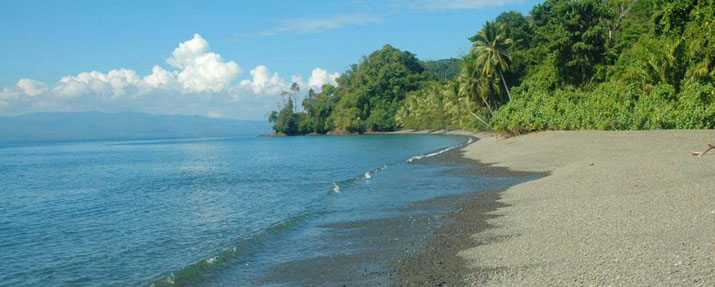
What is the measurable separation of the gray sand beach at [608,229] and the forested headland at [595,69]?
10332 mm

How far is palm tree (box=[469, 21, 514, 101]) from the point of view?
2402 inches

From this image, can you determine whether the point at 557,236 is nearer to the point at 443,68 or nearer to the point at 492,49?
the point at 492,49

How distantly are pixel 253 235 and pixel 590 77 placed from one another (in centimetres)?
4750

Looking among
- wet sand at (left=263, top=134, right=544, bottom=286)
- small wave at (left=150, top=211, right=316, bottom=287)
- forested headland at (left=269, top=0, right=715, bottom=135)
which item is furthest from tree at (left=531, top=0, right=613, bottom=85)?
small wave at (left=150, top=211, right=316, bottom=287)

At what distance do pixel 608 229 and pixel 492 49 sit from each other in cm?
5300

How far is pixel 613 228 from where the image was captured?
416 inches

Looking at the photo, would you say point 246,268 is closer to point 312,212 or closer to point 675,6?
point 312,212

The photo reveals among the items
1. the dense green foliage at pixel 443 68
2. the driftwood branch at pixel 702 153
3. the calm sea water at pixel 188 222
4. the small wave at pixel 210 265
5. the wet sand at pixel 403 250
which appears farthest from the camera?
the dense green foliage at pixel 443 68

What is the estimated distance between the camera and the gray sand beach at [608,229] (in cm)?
791

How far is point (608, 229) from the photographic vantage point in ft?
34.7

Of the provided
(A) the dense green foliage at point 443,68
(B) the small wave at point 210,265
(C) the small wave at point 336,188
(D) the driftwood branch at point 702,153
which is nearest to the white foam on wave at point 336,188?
(C) the small wave at point 336,188

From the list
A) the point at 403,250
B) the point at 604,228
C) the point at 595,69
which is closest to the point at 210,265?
the point at 403,250

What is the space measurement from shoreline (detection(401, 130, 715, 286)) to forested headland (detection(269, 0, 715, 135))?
10.1 m

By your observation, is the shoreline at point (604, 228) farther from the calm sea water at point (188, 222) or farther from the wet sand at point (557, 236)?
the calm sea water at point (188, 222)
